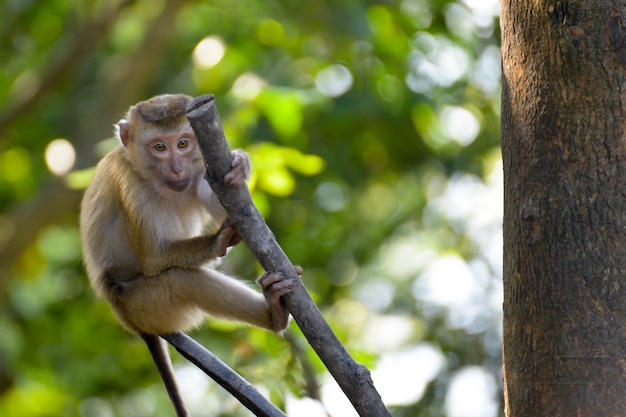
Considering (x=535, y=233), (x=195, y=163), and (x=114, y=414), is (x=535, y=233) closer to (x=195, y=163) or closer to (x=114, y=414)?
(x=195, y=163)

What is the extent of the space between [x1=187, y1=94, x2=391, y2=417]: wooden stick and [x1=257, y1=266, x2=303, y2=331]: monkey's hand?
0.09 m

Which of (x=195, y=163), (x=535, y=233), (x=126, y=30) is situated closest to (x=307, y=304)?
(x=535, y=233)

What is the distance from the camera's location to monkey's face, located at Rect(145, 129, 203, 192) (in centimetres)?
532

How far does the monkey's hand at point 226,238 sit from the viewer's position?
14.8 ft

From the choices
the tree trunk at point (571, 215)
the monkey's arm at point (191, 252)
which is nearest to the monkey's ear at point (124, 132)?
the monkey's arm at point (191, 252)

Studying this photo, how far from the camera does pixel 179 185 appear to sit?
17.5 ft

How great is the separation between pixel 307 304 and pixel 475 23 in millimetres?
7753

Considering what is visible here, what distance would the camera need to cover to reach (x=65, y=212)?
988 centimetres

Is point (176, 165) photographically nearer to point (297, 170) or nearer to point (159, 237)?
point (159, 237)

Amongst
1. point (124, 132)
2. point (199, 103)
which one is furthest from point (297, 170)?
point (199, 103)

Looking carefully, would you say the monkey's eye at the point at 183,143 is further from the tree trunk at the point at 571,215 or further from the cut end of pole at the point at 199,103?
the tree trunk at the point at 571,215

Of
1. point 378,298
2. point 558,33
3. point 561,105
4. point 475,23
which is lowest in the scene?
point 561,105

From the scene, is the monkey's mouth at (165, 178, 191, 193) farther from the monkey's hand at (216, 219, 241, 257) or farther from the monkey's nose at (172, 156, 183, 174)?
the monkey's hand at (216, 219, 241, 257)

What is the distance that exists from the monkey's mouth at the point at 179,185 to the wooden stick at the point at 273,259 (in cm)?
192
